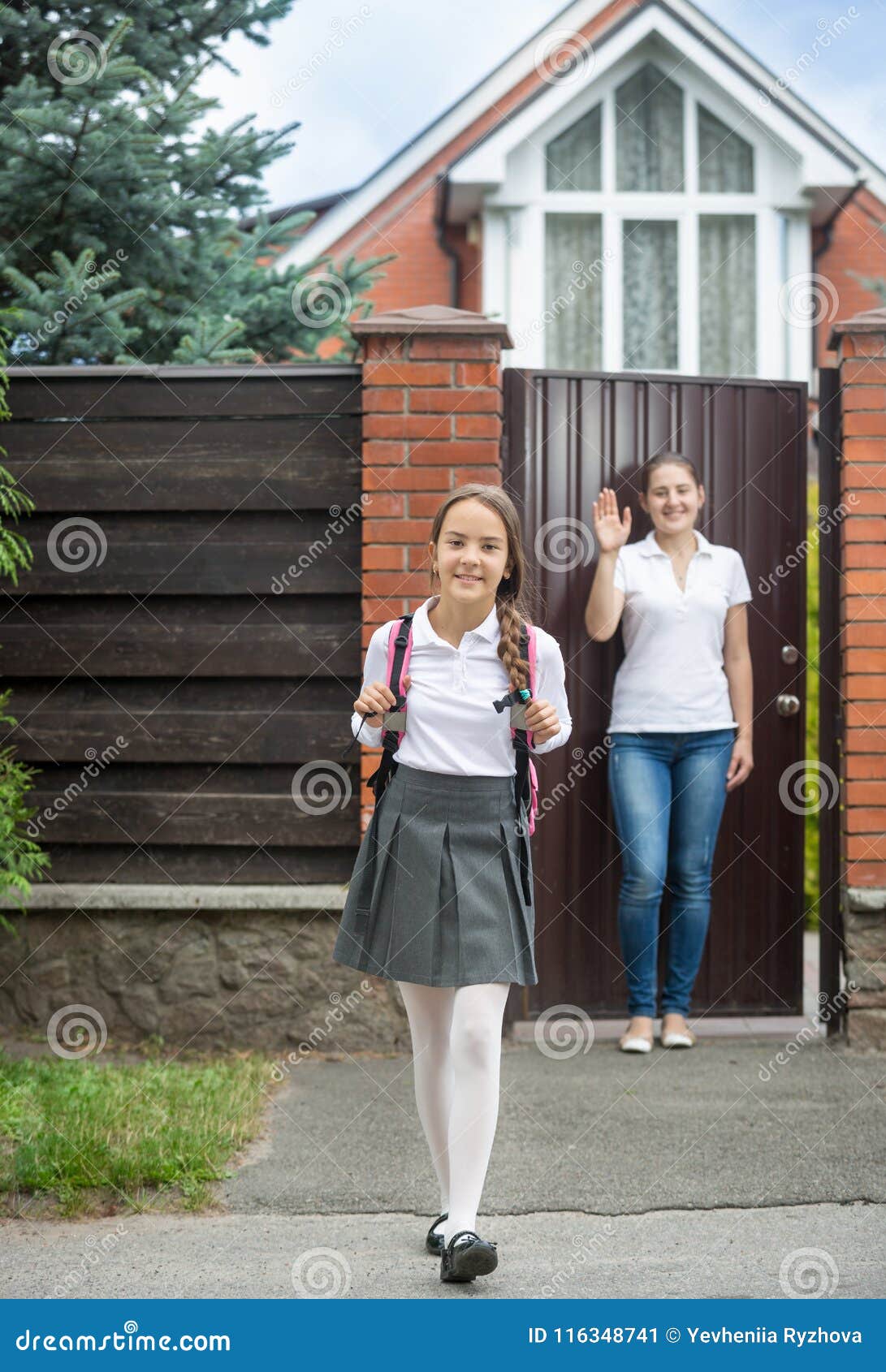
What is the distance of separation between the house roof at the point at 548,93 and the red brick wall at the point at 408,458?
6.99 m

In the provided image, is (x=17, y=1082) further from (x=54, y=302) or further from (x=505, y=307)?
(x=505, y=307)

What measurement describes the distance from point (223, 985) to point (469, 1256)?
85.9 inches

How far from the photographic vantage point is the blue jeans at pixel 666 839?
4.69 metres

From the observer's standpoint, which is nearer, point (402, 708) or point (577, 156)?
point (402, 708)

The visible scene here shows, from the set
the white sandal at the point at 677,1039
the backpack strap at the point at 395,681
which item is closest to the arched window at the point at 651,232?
the white sandal at the point at 677,1039

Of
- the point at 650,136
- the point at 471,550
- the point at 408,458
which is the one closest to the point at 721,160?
the point at 650,136

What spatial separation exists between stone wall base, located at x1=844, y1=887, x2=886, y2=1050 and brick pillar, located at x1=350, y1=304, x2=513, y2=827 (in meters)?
1.81

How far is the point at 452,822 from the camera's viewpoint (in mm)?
2977

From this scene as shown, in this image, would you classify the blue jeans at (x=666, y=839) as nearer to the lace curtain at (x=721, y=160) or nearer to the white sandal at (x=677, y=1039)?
the white sandal at (x=677, y=1039)

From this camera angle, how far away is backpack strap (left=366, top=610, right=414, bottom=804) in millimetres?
3010

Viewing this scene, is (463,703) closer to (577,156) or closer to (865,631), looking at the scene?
(865,631)

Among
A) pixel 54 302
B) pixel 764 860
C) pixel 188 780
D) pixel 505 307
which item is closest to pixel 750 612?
pixel 764 860

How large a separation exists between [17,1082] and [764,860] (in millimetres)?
2765

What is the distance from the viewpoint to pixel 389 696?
292 cm
